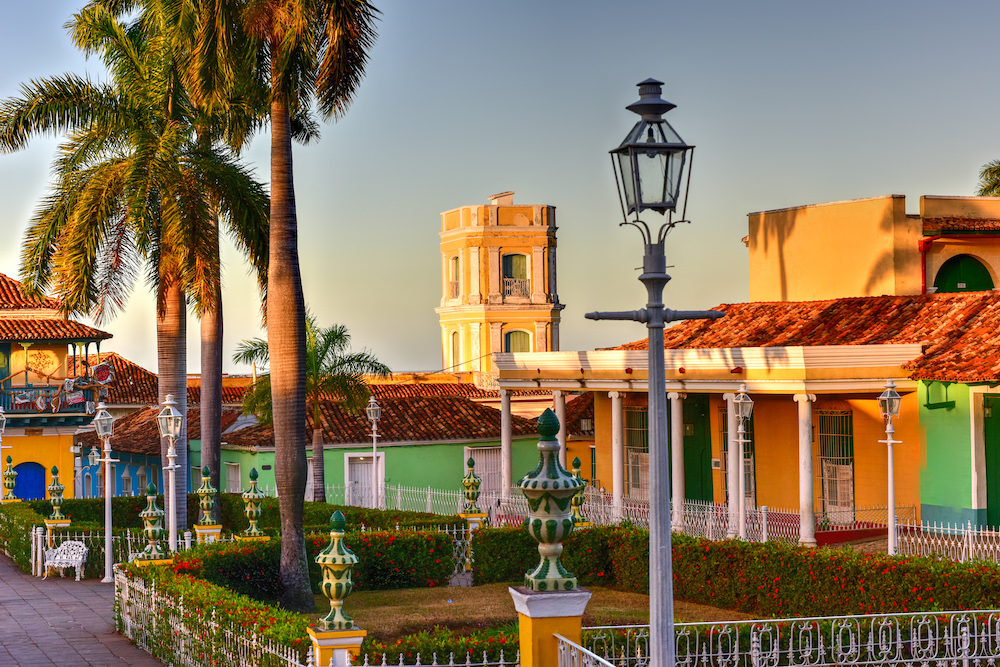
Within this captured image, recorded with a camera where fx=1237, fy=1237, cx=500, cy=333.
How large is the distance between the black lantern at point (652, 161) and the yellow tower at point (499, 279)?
45.1 meters

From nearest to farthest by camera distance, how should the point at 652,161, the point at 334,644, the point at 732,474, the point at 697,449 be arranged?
1. the point at 652,161
2. the point at 334,644
3. the point at 732,474
4. the point at 697,449

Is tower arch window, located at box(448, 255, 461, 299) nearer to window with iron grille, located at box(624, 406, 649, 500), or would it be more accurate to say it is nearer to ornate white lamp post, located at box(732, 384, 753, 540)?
window with iron grille, located at box(624, 406, 649, 500)

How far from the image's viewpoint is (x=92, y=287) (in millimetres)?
22016

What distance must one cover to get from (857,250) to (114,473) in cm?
2428

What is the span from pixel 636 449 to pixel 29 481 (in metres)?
20.0

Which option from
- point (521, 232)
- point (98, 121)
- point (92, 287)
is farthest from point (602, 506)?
point (521, 232)

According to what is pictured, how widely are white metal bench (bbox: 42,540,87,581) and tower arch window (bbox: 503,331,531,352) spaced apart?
1332 inches

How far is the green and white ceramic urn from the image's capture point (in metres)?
8.21

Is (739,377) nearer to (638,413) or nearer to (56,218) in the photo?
(638,413)

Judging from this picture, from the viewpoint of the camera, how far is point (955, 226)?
2569 cm

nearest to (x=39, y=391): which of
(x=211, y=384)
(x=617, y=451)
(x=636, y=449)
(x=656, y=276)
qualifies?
(x=211, y=384)

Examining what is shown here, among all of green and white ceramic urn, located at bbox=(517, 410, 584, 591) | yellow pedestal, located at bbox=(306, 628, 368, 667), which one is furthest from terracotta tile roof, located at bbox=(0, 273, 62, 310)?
green and white ceramic urn, located at bbox=(517, 410, 584, 591)

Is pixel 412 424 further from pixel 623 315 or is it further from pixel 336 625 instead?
pixel 623 315

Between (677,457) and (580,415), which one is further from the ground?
(580,415)
